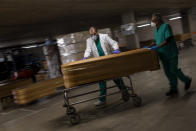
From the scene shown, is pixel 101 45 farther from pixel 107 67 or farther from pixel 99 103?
pixel 99 103

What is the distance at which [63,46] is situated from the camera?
7.29m

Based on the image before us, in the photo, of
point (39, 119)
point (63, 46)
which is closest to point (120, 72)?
point (39, 119)

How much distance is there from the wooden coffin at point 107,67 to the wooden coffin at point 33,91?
339 cm

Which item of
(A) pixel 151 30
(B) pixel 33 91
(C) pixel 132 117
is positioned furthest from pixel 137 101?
(A) pixel 151 30

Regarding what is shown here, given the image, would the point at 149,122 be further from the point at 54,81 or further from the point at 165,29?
the point at 54,81

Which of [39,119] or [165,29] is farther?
[39,119]

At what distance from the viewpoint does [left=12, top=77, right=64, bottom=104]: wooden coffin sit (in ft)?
22.3

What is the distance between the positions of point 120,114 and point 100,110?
664 mm

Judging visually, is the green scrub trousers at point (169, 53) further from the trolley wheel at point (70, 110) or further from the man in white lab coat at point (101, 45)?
the trolley wheel at point (70, 110)

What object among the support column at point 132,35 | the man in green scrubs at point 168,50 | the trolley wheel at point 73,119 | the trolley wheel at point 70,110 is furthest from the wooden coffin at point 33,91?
the support column at point 132,35

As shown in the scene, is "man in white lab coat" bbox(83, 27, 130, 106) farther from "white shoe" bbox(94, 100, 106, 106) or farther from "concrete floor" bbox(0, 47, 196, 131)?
"concrete floor" bbox(0, 47, 196, 131)

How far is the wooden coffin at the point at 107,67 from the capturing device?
388 centimetres

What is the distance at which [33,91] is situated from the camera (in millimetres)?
7062

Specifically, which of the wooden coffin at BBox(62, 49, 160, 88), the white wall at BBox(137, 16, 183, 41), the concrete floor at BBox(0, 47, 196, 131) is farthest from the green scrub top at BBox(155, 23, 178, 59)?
the white wall at BBox(137, 16, 183, 41)
